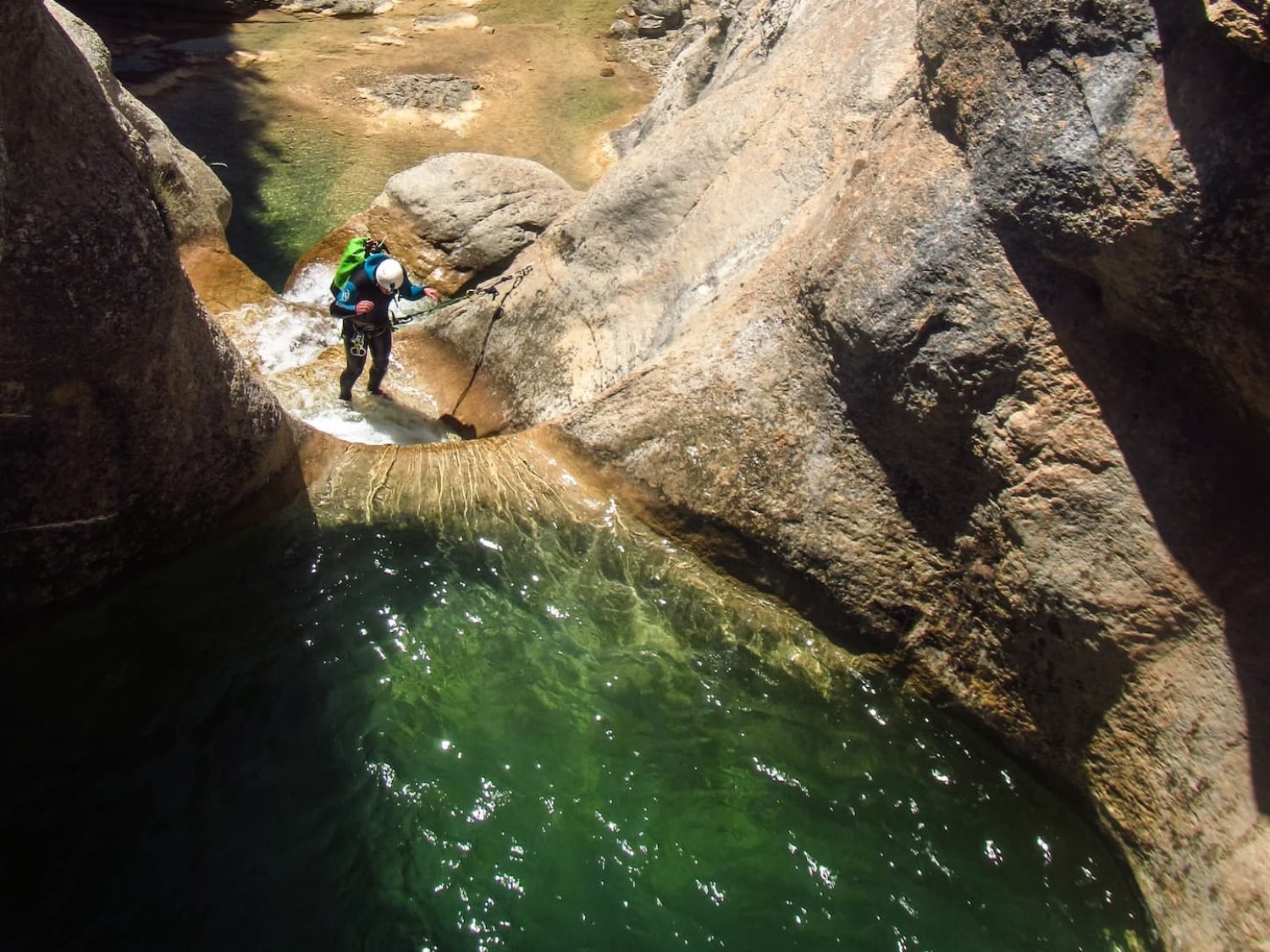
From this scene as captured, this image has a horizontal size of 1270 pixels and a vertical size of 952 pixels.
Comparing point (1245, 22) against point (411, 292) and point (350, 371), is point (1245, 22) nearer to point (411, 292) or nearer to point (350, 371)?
point (411, 292)

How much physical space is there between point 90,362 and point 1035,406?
11.2 feet

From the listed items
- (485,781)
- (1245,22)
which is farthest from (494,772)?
(1245,22)

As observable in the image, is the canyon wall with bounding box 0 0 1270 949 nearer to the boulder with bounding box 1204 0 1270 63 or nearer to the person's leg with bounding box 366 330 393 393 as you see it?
the boulder with bounding box 1204 0 1270 63

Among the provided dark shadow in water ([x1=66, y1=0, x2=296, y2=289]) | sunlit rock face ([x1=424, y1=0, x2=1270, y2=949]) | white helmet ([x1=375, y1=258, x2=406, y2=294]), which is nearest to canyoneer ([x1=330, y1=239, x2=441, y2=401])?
white helmet ([x1=375, y1=258, x2=406, y2=294])

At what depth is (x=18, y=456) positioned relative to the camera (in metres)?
3.59

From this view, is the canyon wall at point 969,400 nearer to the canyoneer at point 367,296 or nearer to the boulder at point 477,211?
A: the canyoneer at point 367,296

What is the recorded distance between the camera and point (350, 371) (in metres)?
6.53

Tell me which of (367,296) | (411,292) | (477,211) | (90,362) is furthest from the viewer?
(477,211)

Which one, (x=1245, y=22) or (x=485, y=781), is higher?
(x=1245, y=22)

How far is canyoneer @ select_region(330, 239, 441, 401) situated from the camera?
6.00 meters

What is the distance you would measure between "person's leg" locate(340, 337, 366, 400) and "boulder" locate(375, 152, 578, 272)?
5.89ft

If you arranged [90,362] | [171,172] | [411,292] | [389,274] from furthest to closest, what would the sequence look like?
[171,172], [411,292], [389,274], [90,362]

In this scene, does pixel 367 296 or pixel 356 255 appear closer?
pixel 356 255

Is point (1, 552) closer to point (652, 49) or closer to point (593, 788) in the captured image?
point (593, 788)
